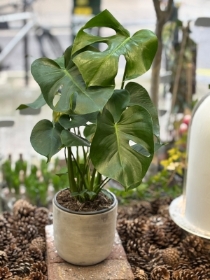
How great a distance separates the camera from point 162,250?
1.35m

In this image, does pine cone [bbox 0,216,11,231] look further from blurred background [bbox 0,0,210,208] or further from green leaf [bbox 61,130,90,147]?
green leaf [bbox 61,130,90,147]

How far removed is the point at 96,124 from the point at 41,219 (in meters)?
0.57

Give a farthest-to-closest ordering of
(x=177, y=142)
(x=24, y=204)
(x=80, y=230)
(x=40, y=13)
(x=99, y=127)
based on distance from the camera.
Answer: (x=177, y=142) → (x=40, y=13) → (x=24, y=204) → (x=80, y=230) → (x=99, y=127)

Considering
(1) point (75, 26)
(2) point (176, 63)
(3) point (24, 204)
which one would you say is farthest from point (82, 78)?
(2) point (176, 63)

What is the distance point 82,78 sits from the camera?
104 cm

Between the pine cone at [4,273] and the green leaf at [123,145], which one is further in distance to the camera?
the pine cone at [4,273]

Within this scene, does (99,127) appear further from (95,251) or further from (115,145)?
(95,251)

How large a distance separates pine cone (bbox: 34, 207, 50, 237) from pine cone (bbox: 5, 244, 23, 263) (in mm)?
118

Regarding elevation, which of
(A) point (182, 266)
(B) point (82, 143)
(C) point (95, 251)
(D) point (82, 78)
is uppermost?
(D) point (82, 78)

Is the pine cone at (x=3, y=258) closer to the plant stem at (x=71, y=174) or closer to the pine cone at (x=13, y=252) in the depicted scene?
the pine cone at (x=13, y=252)

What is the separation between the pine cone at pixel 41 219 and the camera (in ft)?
4.75

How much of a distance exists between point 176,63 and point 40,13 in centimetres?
60

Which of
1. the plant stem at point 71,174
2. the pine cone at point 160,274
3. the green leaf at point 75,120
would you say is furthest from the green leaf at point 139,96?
the pine cone at point 160,274

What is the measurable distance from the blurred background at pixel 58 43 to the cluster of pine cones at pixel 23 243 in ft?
1.07
